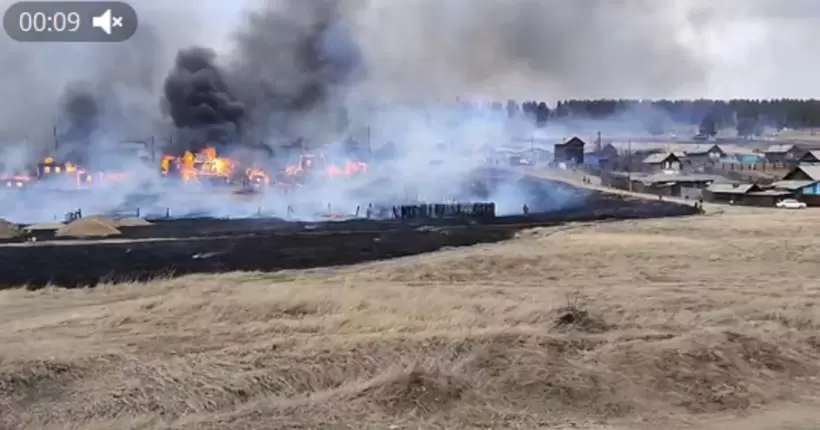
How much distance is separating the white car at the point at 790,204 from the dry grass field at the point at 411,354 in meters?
23.1

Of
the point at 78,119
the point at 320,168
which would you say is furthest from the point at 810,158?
the point at 78,119

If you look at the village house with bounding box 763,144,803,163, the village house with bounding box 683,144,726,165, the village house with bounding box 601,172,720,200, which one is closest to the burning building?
the village house with bounding box 601,172,720,200

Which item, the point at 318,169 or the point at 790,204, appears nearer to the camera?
the point at 790,204

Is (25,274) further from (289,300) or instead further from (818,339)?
(818,339)

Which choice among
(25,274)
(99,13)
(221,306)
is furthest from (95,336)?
(99,13)

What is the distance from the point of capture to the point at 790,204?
4291 centimetres

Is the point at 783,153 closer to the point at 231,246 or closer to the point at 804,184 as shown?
the point at 804,184

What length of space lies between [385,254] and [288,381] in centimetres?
1434

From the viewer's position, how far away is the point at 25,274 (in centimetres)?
2208

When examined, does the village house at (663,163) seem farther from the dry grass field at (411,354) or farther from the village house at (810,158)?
the dry grass field at (411,354)

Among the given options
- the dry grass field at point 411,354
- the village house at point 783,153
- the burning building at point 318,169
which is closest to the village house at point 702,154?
the village house at point 783,153

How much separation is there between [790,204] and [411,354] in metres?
36.1
